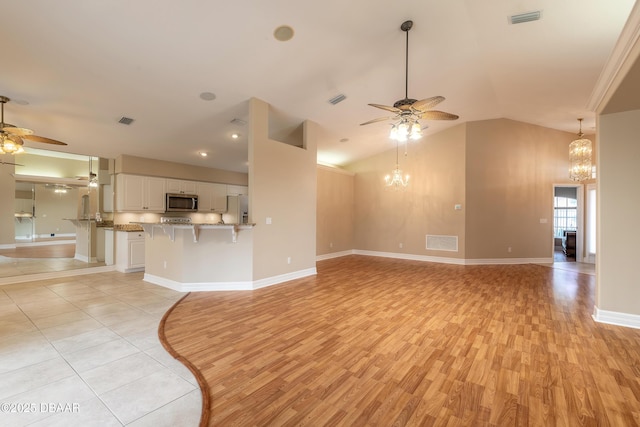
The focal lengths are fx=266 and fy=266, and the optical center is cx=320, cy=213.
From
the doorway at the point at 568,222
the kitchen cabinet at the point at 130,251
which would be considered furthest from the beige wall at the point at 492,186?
the kitchen cabinet at the point at 130,251

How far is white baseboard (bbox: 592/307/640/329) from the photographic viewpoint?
3.12m

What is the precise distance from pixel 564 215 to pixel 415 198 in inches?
266

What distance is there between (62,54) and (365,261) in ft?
22.9

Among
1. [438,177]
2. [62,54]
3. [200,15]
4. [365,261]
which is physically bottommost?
[365,261]

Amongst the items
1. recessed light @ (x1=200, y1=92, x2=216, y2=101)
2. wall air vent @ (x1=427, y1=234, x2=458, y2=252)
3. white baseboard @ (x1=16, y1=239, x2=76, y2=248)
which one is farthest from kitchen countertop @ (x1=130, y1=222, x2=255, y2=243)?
wall air vent @ (x1=427, y1=234, x2=458, y2=252)

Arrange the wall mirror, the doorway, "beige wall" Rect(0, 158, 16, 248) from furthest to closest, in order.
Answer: the doorway < the wall mirror < "beige wall" Rect(0, 158, 16, 248)

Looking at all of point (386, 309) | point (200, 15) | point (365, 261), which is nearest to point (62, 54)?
point (200, 15)

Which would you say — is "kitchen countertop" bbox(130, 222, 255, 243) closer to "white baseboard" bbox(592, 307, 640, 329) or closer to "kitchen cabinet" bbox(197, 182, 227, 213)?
"kitchen cabinet" bbox(197, 182, 227, 213)

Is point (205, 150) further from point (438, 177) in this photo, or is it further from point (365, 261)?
point (438, 177)

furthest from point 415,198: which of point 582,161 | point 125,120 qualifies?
point 125,120

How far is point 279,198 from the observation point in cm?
495

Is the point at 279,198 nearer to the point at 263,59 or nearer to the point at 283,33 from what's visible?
the point at 263,59

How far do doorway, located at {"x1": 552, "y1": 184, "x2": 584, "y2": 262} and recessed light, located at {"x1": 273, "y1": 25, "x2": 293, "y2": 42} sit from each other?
802cm

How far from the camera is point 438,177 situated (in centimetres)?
745
